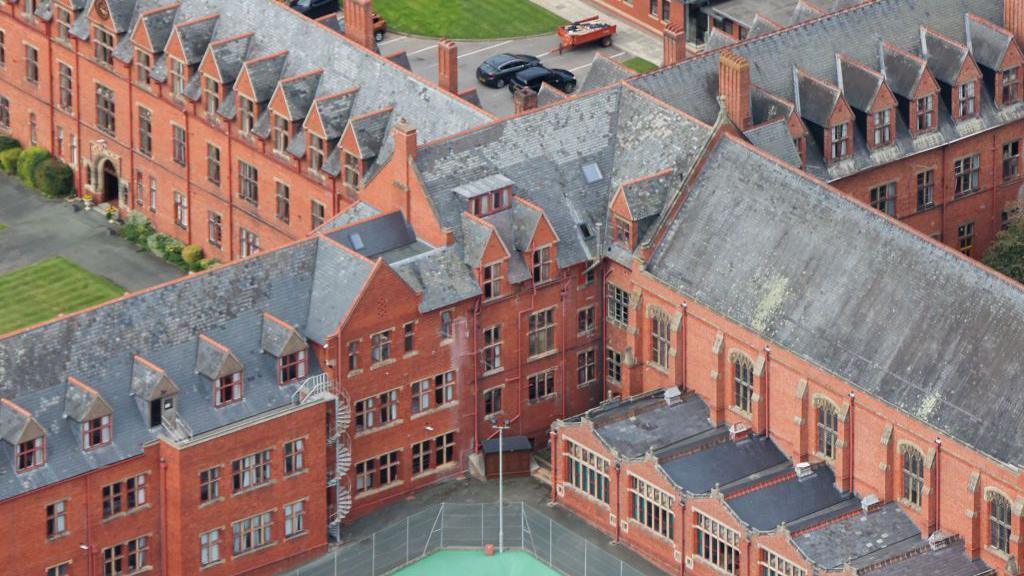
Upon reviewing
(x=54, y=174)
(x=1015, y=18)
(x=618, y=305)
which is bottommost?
(x=54, y=174)

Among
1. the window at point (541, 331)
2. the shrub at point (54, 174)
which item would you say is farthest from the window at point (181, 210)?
the window at point (541, 331)

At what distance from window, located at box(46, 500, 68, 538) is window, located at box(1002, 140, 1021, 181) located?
63.1m

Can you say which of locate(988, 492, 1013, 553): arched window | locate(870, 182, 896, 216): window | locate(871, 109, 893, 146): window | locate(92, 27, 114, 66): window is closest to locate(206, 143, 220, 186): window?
locate(92, 27, 114, 66): window

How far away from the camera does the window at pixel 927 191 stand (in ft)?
607

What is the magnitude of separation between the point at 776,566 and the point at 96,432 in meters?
33.8

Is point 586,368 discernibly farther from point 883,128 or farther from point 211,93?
point 211,93

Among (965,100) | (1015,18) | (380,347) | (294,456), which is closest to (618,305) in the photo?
(380,347)

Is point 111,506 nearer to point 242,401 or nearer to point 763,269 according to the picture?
point 242,401

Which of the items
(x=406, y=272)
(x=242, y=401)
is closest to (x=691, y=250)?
(x=406, y=272)

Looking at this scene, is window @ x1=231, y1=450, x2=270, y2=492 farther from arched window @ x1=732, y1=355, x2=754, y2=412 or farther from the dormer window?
the dormer window

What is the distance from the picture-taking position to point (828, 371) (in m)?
160

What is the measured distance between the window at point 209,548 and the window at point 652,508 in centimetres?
2133

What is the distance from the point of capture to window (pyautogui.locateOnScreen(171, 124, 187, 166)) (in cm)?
19062

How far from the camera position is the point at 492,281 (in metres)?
168
